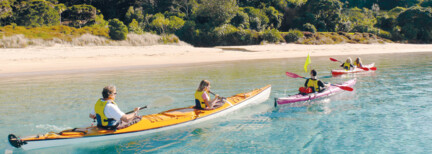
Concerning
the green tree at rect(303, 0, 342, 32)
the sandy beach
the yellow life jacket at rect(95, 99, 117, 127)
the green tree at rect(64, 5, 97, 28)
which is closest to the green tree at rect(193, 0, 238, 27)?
the sandy beach

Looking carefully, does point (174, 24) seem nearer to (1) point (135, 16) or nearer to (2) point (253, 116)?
(1) point (135, 16)

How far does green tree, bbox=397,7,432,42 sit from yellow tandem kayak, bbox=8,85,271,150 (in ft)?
119

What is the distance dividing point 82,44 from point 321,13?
89.1 feet

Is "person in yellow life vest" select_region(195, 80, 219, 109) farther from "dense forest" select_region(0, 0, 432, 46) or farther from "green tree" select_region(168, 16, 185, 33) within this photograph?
"green tree" select_region(168, 16, 185, 33)

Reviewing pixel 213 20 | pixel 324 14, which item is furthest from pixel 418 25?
pixel 213 20

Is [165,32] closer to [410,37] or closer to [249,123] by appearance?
[249,123]

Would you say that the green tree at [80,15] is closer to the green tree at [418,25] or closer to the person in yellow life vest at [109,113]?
the person in yellow life vest at [109,113]

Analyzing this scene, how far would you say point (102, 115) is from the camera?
247 inches

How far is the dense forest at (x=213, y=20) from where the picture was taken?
28453 millimetres

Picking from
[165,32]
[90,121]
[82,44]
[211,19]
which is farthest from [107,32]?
[90,121]

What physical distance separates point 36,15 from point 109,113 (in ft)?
86.8

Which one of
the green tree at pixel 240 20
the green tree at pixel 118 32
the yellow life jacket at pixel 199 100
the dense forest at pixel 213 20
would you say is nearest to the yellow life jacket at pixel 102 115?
the yellow life jacket at pixel 199 100

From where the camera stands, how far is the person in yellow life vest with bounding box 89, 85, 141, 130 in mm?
6035

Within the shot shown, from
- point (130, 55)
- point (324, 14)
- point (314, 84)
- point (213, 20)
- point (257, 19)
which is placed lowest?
point (314, 84)
